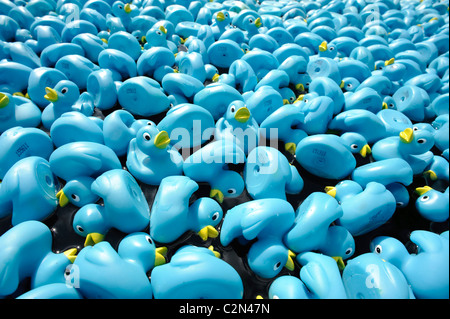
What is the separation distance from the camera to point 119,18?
1.90 metres

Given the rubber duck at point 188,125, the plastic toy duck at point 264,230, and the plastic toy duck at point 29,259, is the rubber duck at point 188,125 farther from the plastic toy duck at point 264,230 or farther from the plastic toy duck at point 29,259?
the plastic toy duck at point 29,259

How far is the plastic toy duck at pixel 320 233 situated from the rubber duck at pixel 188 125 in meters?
0.56

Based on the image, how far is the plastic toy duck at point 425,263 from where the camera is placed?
784mm

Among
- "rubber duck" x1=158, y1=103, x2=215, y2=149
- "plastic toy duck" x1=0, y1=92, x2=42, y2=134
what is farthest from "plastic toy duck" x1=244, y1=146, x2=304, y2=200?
"plastic toy duck" x1=0, y1=92, x2=42, y2=134

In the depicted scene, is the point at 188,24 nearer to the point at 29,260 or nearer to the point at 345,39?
the point at 345,39

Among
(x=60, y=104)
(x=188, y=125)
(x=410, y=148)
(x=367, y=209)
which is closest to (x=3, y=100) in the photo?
(x=60, y=104)

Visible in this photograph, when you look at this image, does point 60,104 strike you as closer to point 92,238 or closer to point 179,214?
point 92,238

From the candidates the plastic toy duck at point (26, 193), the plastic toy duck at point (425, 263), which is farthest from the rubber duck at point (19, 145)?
the plastic toy duck at point (425, 263)

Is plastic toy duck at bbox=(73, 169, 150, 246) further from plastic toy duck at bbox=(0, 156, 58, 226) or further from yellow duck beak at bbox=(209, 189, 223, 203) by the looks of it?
yellow duck beak at bbox=(209, 189, 223, 203)

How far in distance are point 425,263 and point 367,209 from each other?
22cm

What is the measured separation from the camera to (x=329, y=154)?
1.09 m

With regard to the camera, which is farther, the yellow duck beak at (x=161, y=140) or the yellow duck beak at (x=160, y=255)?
the yellow duck beak at (x=161, y=140)

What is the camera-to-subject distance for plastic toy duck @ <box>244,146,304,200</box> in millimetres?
986

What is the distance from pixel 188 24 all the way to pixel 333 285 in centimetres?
194
